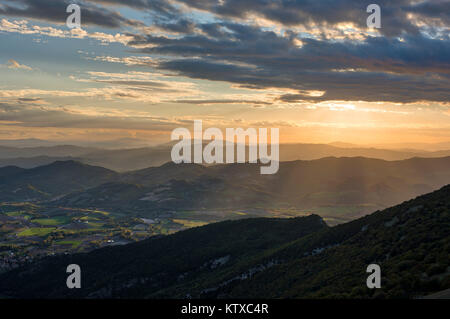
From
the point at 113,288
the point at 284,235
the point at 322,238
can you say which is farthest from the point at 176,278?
the point at 322,238

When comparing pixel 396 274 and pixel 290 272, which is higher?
pixel 396 274

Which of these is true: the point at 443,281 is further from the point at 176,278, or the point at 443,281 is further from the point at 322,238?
the point at 176,278

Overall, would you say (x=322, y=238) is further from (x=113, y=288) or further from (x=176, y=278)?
(x=113, y=288)

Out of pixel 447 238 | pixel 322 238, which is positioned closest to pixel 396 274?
pixel 447 238
